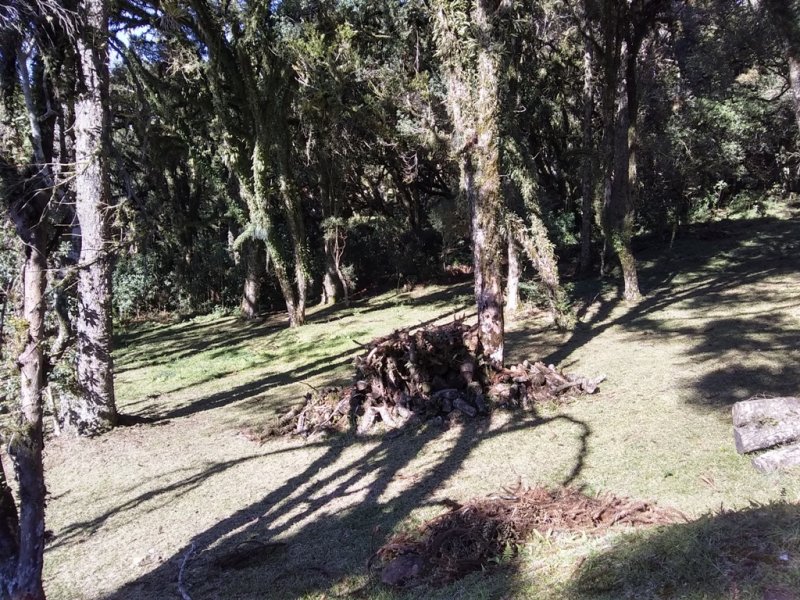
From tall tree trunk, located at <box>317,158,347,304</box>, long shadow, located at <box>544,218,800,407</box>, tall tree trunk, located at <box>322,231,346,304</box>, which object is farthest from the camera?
tall tree trunk, located at <box>322,231,346,304</box>

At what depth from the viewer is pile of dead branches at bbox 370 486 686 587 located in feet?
12.1

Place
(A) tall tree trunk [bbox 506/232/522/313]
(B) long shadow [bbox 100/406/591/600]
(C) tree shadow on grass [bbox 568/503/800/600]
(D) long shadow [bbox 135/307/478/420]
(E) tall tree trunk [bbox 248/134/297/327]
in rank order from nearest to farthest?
(C) tree shadow on grass [bbox 568/503/800/600] → (B) long shadow [bbox 100/406/591/600] → (D) long shadow [bbox 135/307/478/420] → (A) tall tree trunk [bbox 506/232/522/313] → (E) tall tree trunk [bbox 248/134/297/327]

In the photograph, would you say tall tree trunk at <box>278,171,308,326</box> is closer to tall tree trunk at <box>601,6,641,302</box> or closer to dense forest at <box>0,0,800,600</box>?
dense forest at <box>0,0,800,600</box>

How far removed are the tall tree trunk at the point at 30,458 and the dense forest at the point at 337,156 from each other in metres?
0.01

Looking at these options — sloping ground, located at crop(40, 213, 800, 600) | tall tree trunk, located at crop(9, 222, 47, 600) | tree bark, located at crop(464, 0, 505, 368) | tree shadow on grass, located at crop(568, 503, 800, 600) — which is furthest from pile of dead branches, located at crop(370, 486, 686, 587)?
tree bark, located at crop(464, 0, 505, 368)

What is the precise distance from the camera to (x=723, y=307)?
38.0 ft

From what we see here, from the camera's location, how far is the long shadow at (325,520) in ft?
13.7

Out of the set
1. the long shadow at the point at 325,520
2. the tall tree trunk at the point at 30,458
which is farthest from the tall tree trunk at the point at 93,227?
the tall tree trunk at the point at 30,458

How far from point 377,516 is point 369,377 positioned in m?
2.86

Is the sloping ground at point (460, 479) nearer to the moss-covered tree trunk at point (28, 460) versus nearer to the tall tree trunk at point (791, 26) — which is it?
the moss-covered tree trunk at point (28, 460)

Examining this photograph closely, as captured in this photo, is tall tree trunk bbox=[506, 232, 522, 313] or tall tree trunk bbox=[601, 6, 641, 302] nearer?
tall tree trunk bbox=[601, 6, 641, 302]

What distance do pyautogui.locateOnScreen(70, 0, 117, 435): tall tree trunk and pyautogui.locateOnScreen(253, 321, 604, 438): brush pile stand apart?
7.53 ft

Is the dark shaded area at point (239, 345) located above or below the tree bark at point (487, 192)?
below

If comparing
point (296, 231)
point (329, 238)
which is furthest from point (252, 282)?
point (296, 231)
